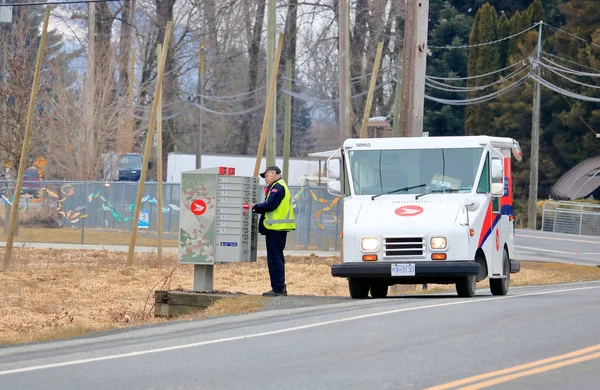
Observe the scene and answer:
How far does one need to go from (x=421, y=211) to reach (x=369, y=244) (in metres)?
0.86

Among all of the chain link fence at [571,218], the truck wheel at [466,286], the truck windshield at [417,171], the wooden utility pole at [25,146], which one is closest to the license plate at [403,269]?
the truck wheel at [466,286]

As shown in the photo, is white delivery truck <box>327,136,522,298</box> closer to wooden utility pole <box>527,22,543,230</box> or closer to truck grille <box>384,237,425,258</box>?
truck grille <box>384,237,425,258</box>

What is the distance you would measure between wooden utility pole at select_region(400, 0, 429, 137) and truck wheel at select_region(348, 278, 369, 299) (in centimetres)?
599

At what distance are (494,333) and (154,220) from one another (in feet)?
91.1

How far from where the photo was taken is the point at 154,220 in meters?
39.2

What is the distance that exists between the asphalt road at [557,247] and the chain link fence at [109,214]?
19.3ft

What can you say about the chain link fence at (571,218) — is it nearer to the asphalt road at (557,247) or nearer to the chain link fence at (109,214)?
the asphalt road at (557,247)

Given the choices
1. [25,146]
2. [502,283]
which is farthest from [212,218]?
[25,146]

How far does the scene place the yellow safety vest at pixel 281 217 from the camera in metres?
17.1

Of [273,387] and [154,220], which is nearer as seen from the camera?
[273,387]

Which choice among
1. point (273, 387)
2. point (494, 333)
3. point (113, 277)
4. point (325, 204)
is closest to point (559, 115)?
point (325, 204)

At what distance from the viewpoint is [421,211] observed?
54.3 ft

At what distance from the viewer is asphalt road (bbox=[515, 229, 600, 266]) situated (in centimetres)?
3622

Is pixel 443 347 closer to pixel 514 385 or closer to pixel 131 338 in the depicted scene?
pixel 514 385
